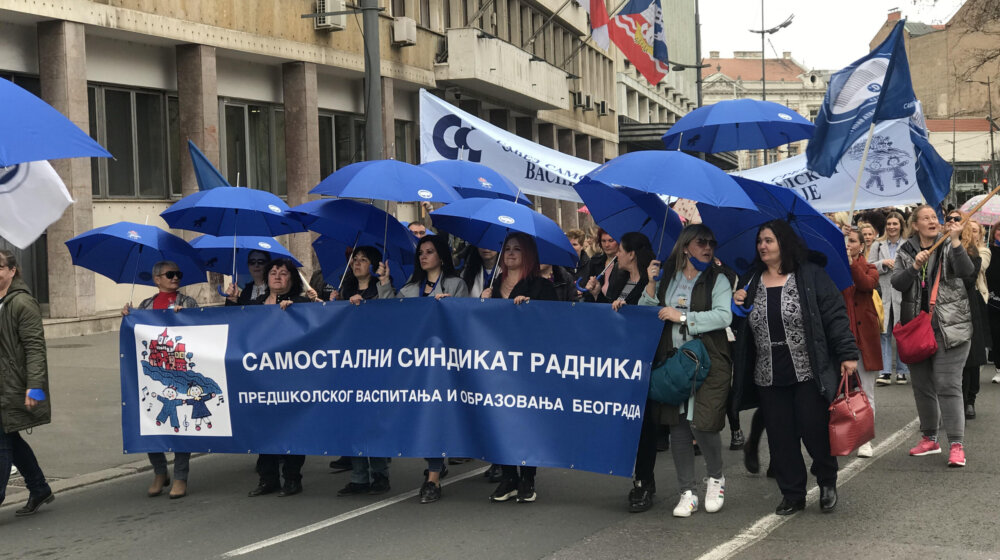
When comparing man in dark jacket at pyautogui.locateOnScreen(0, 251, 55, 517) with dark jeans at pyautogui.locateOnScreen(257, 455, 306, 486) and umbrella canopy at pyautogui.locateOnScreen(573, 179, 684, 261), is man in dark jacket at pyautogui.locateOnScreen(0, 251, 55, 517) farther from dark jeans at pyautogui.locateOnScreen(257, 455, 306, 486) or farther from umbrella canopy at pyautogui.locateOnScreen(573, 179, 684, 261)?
umbrella canopy at pyautogui.locateOnScreen(573, 179, 684, 261)

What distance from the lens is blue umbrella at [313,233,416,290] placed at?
33.0 feet

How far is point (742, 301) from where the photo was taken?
7.54 m

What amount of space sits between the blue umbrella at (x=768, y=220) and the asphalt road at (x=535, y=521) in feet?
5.19

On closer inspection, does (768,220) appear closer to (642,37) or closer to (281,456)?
(281,456)

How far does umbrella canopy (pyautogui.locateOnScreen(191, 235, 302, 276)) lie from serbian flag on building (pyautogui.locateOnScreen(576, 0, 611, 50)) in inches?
504

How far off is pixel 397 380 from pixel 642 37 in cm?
1465

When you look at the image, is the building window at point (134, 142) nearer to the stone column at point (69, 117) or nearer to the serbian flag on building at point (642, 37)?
the stone column at point (69, 117)

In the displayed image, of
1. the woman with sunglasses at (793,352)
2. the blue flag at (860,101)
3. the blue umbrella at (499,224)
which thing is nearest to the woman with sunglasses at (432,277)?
the blue umbrella at (499,224)

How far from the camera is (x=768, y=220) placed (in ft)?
26.9

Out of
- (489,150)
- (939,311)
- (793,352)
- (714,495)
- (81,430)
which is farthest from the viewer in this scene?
(489,150)

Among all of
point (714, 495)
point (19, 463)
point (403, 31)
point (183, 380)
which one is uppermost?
point (403, 31)

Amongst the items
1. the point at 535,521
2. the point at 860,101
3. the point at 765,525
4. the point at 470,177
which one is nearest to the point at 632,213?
the point at 470,177

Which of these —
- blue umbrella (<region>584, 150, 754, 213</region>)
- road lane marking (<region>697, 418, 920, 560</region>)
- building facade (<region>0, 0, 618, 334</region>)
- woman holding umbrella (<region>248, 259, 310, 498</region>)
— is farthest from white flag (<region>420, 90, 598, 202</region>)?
blue umbrella (<region>584, 150, 754, 213</region>)

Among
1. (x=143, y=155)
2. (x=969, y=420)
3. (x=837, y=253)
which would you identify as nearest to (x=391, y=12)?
(x=143, y=155)
